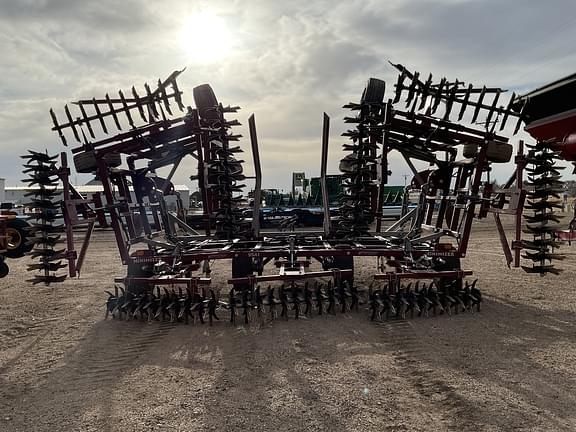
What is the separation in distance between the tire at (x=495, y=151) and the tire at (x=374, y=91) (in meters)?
1.61

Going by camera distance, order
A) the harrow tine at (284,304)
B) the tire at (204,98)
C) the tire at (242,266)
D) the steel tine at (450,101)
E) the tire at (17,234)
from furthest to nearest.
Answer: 1. the tire at (17,234)
2. the tire at (204,98)
3. the steel tine at (450,101)
4. the tire at (242,266)
5. the harrow tine at (284,304)

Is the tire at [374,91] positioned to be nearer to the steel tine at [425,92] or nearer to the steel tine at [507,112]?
the steel tine at [425,92]

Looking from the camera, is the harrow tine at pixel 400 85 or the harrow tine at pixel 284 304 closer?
the harrow tine at pixel 284 304

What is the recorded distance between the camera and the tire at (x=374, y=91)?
7.48 metres

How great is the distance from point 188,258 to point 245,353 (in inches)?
77.6

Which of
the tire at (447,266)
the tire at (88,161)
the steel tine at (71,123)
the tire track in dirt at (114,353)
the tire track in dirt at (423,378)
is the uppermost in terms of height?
the steel tine at (71,123)

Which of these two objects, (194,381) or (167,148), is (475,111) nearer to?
(167,148)

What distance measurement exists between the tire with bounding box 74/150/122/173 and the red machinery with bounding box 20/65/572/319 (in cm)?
1

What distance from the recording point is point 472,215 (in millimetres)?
6266

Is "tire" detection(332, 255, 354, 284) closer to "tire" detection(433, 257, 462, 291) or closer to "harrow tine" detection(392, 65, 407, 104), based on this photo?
"tire" detection(433, 257, 462, 291)

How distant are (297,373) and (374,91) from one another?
4.90 metres

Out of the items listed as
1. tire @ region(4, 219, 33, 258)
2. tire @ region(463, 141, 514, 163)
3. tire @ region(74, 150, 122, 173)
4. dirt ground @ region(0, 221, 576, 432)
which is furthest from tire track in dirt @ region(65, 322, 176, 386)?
tire @ region(463, 141, 514, 163)

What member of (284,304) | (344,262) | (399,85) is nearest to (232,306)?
(284,304)

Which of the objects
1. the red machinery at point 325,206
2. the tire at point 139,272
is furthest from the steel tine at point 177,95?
the tire at point 139,272
